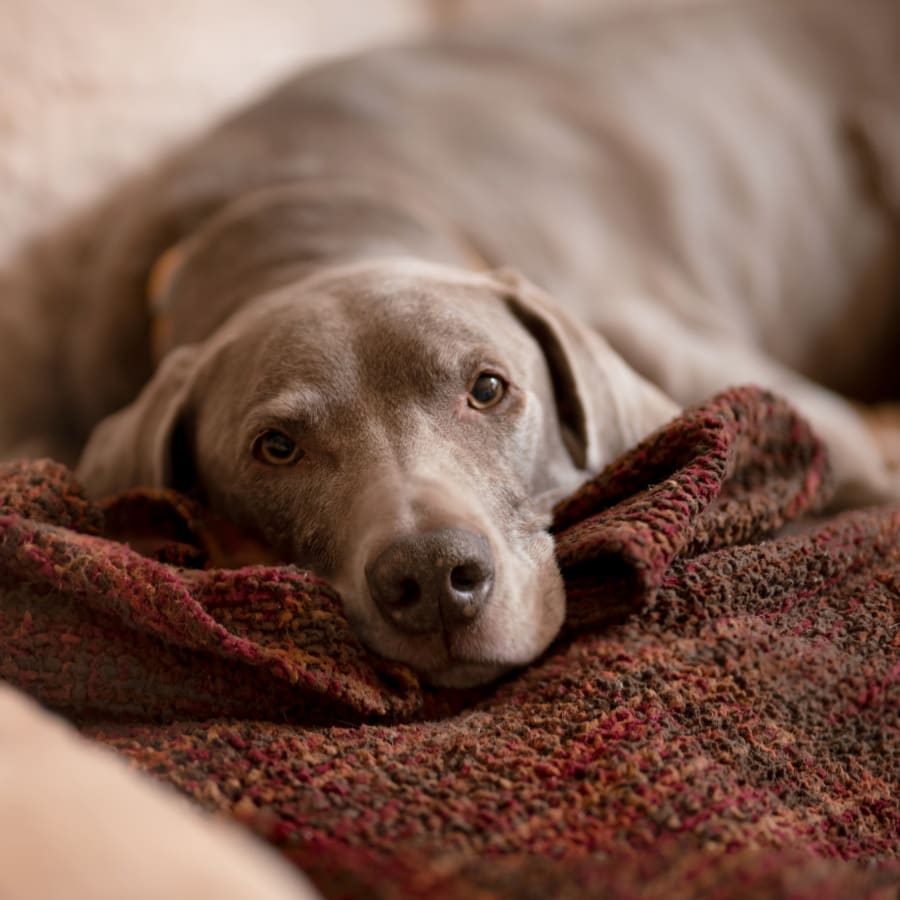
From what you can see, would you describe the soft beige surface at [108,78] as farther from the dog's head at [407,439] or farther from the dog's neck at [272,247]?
the dog's head at [407,439]

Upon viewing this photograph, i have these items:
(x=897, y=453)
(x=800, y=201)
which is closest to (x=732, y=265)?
(x=800, y=201)

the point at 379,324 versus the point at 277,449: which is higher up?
the point at 379,324

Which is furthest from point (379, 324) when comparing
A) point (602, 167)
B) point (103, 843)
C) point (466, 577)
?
point (602, 167)

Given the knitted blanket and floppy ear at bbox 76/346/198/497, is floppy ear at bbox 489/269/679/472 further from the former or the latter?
floppy ear at bbox 76/346/198/497

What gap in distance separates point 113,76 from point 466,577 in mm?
1696

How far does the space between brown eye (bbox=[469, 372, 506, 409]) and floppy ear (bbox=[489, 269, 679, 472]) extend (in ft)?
0.50

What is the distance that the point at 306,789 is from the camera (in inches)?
41.9

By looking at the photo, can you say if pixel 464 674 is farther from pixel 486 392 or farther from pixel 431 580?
pixel 486 392

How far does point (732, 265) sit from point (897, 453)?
0.68m

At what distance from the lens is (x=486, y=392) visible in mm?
1658

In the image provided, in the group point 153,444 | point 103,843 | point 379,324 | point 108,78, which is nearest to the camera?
point 103,843

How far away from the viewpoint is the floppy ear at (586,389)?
1.75 m

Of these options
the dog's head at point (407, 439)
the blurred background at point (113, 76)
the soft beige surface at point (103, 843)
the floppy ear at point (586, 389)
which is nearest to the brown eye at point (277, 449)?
the dog's head at point (407, 439)

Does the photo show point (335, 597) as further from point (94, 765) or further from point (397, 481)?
point (94, 765)
